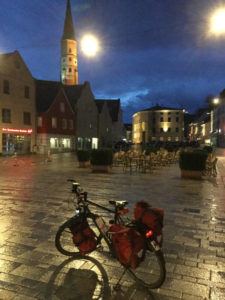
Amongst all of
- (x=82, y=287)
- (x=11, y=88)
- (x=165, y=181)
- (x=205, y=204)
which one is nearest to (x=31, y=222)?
(x=82, y=287)

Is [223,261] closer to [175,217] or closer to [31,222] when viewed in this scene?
[175,217]

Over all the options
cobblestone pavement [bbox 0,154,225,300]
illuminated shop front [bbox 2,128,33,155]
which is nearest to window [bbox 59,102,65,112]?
illuminated shop front [bbox 2,128,33,155]

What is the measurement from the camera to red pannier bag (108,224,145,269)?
9.98ft

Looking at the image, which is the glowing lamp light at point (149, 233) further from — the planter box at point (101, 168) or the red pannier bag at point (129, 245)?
the planter box at point (101, 168)

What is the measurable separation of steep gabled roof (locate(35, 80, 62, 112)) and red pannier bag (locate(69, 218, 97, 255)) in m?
34.8

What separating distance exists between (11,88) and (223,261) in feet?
106

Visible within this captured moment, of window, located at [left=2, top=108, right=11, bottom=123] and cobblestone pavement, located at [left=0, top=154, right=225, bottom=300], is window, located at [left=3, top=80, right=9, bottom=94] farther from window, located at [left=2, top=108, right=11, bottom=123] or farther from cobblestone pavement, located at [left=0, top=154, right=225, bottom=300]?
cobblestone pavement, located at [left=0, top=154, right=225, bottom=300]

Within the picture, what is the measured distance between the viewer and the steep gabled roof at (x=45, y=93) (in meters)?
37.2

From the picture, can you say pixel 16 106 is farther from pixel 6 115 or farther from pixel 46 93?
pixel 46 93

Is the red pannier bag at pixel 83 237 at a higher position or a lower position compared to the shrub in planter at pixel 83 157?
lower

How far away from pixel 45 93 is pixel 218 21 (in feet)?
116

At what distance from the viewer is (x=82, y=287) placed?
3182 millimetres

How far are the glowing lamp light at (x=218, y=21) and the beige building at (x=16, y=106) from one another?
27.7 meters

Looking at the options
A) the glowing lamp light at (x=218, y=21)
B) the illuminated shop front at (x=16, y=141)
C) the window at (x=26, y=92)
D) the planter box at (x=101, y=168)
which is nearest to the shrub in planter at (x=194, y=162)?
the planter box at (x=101, y=168)
